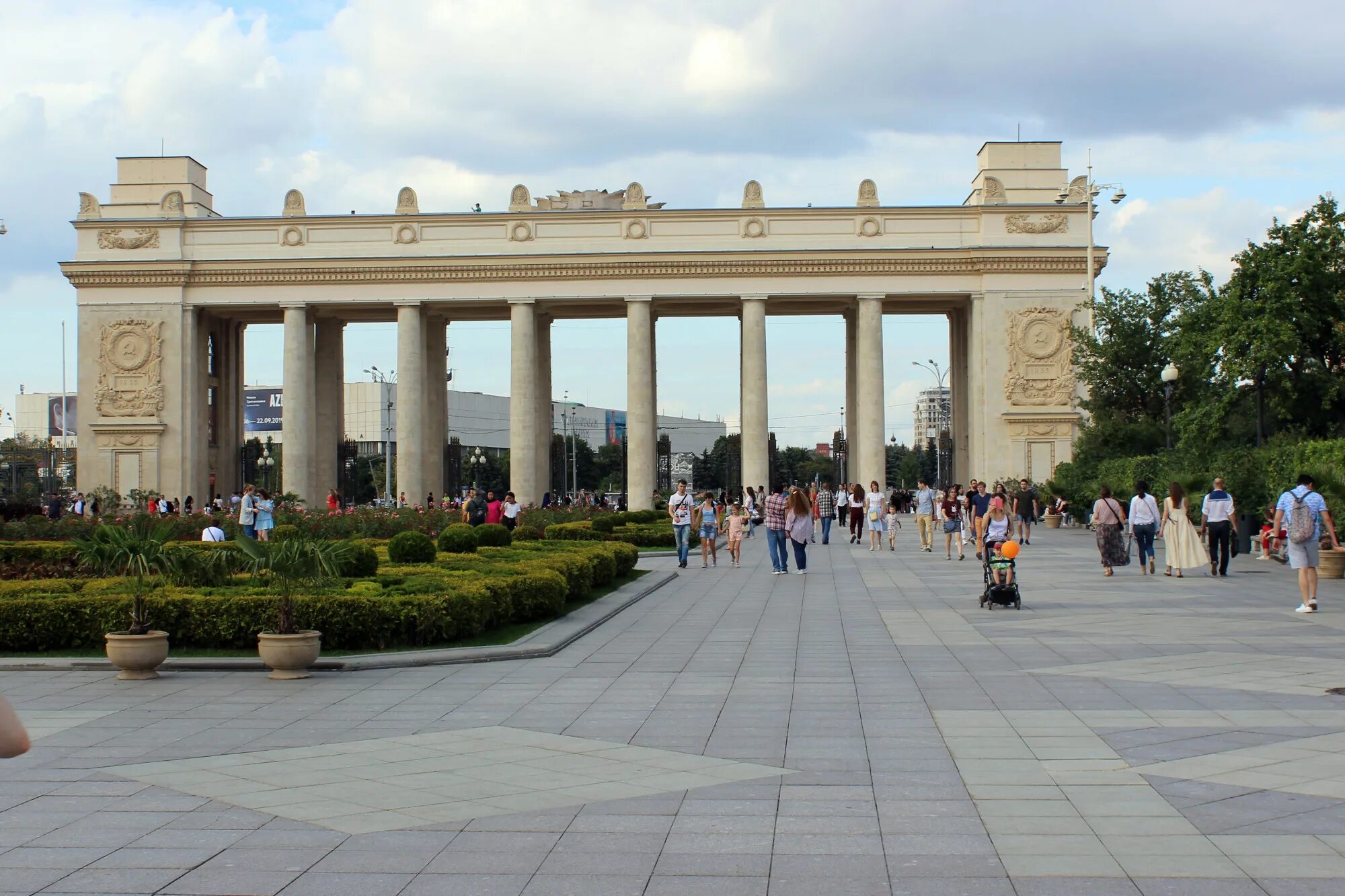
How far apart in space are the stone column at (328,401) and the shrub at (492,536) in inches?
1450

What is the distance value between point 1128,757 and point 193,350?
5422 cm

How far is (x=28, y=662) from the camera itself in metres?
14.2

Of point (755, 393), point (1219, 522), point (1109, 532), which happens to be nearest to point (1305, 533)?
point (1219, 522)

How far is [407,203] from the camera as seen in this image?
190 ft

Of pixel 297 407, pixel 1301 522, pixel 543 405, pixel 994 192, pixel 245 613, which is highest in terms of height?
pixel 994 192

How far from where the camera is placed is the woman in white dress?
23.7m

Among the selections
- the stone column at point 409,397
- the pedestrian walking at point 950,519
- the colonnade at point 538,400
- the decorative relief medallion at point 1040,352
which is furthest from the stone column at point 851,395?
the pedestrian walking at point 950,519

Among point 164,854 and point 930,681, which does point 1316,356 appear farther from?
point 164,854

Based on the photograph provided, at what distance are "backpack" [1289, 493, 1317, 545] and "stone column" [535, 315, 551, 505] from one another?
41065mm

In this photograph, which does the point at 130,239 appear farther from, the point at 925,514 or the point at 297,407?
the point at 925,514

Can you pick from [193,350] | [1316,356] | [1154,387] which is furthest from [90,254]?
[1316,356]

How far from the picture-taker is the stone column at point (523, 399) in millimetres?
56969

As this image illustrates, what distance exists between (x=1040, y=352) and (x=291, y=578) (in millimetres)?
46308

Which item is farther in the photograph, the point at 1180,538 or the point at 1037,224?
the point at 1037,224
